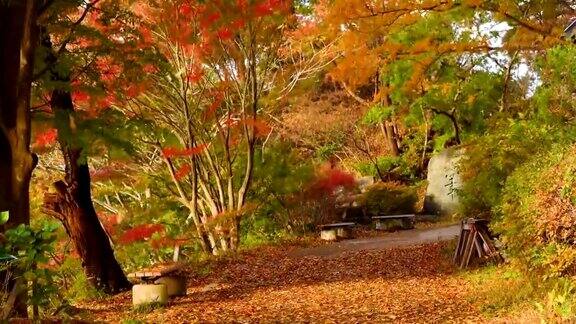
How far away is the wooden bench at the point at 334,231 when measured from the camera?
54.1 ft

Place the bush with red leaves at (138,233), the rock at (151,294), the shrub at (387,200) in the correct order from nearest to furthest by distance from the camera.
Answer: the rock at (151,294), the bush with red leaves at (138,233), the shrub at (387,200)

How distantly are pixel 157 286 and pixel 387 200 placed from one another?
12686mm

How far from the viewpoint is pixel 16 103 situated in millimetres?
6875

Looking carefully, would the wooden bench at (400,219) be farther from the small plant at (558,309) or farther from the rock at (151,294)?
the small plant at (558,309)

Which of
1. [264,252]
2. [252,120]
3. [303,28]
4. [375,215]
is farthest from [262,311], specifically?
[375,215]

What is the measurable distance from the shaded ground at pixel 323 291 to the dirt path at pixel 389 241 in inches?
8.0

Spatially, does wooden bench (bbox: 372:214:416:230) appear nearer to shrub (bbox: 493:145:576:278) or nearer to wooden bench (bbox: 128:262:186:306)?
wooden bench (bbox: 128:262:186:306)

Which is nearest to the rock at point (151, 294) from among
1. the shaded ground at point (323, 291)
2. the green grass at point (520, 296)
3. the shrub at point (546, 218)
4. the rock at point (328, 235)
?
the shaded ground at point (323, 291)

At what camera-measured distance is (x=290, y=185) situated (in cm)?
1683

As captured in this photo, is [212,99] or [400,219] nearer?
[212,99]

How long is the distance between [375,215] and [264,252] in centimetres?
681

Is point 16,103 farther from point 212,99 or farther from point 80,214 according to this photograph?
point 212,99

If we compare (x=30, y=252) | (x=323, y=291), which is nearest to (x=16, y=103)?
(x=30, y=252)

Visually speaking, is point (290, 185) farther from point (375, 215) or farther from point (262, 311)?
point (262, 311)
